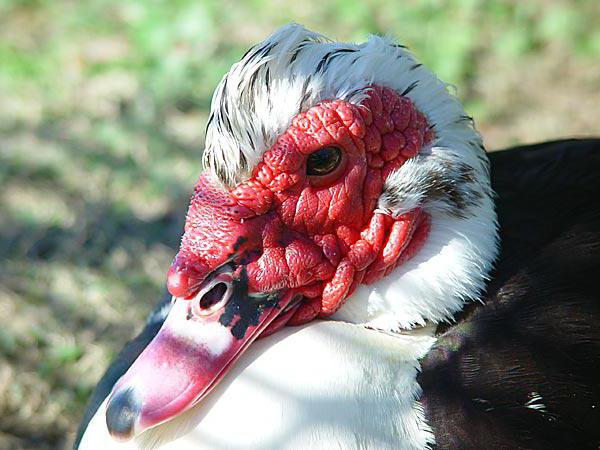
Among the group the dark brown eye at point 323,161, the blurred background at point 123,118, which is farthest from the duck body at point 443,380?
the blurred background at point 123,118

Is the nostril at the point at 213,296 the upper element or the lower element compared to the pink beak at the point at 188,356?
upper

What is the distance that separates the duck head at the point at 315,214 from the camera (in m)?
2.28

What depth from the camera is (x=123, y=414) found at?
90.0 inches

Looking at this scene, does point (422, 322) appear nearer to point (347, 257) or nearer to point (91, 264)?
point (347, 257)

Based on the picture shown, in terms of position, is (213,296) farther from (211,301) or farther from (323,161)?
(323,161)

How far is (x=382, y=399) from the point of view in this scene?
7.54ft

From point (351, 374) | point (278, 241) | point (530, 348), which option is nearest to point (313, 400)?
point (351, 374)

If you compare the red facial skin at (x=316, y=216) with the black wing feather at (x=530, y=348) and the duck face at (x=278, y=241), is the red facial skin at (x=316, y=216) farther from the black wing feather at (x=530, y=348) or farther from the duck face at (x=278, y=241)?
the black wing feather at (x=530, y=348)

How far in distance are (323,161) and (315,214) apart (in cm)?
14

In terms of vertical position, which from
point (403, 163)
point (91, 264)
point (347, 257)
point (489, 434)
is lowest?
point (91, 264)

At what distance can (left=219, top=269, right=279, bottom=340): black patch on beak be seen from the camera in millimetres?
2309

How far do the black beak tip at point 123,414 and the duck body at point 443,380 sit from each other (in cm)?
10

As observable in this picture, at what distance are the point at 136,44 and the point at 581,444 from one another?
3.87 m

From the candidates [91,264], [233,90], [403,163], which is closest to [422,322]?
[403,163]
